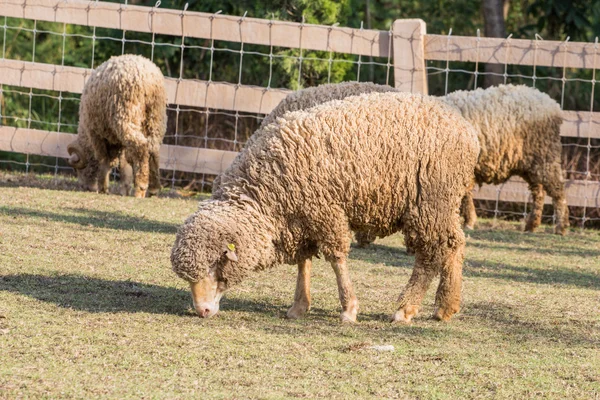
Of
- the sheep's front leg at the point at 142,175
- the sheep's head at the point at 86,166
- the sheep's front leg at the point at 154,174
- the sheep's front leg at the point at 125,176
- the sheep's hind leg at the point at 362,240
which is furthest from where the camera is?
the sheep's head at the point at 86,166

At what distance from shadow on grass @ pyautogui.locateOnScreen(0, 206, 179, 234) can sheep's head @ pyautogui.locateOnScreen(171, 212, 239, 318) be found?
10.6 feet

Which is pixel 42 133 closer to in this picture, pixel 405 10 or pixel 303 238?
pixel 303 238

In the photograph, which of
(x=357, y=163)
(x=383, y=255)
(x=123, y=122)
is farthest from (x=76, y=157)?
(x=357, y=163)

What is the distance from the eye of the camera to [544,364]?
5539 mm

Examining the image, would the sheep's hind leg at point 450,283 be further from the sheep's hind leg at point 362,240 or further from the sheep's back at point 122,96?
the sheep's back at point 122,96

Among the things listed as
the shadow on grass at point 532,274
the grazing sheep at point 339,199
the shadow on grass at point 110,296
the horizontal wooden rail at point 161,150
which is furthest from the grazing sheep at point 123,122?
the grazing sheep at point 339,199

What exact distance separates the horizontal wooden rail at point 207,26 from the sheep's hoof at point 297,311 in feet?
20.7

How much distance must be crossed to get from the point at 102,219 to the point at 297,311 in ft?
12.6

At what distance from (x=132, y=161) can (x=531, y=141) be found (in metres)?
4.50

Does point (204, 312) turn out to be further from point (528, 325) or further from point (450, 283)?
point (528, 325)

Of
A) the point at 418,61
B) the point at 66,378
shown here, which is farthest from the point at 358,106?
the point at 418,61

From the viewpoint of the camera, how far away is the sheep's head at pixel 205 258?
6.22 metres

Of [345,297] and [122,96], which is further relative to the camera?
[122,96]

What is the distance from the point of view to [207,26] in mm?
12789
